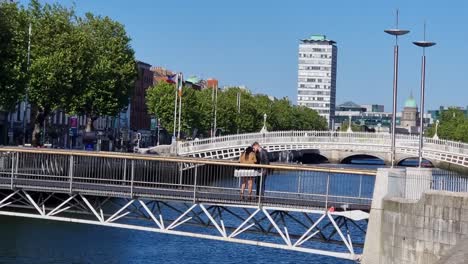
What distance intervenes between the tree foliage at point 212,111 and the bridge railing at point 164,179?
81.7 metres

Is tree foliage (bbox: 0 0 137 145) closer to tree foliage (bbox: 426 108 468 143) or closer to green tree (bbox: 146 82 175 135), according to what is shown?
green tree (bbox: 146 82 175 135)

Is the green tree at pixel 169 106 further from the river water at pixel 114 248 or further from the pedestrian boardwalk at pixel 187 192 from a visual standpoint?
the pedestrian boardwalk at pixel 187 192

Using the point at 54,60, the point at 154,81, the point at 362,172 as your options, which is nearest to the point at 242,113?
the point at 154,81

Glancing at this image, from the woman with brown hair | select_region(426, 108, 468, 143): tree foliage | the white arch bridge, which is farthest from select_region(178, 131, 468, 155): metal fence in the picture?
select_region(426, 108, 468, 143): tree foliage

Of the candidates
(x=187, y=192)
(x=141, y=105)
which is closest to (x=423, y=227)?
(x=187, y=192)

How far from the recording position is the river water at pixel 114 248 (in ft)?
124

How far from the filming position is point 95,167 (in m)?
33.3

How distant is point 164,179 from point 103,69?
4665cm

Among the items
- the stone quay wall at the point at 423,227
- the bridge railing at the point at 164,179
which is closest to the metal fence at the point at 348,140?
the bridge railing at the point at 164,179

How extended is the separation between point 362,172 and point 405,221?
312 centimetres

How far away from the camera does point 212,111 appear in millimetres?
131625

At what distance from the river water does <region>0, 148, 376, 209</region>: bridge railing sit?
3.61 m

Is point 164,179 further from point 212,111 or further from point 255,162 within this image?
point 212,111

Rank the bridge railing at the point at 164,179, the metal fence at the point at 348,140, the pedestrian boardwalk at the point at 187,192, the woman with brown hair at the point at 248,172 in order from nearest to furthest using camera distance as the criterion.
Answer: the pedestrian boardwalk at the point at 187,192
the bridge railing at the point at 164,179
the woman with brown hair at the point at 248,172
the metal fence at the point at 348,140
